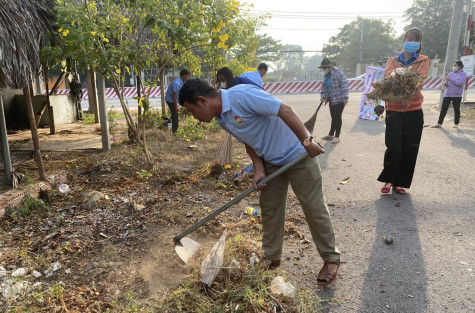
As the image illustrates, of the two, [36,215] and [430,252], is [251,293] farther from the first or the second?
[36,215]

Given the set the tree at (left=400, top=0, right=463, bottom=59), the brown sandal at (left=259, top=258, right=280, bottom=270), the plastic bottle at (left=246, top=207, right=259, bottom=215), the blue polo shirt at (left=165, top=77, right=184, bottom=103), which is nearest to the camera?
the brown sandal at (left=259, top=258, right=280, bottom=270)

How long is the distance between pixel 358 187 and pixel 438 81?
67.2 feet

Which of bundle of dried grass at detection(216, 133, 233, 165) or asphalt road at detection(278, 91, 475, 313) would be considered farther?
bundle of dried grass at detection(216, 133, 233, 165)

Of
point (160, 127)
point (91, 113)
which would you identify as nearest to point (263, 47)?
point (91, 113)

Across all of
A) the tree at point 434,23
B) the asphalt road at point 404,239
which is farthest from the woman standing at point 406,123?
the tree at point 434,23

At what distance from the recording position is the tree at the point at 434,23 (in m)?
42.4

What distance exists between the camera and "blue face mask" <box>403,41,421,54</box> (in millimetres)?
3988

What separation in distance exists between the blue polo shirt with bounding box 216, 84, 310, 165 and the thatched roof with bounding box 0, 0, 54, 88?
3.00 m

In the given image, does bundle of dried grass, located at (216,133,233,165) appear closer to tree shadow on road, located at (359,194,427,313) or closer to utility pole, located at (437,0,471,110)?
tree shadow on road, located at (359,194,427,313)

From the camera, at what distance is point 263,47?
161 ft

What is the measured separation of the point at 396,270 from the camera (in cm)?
275

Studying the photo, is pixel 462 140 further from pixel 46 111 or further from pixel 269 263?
pixel 46 111

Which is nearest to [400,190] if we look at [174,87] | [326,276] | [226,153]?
[326,276]

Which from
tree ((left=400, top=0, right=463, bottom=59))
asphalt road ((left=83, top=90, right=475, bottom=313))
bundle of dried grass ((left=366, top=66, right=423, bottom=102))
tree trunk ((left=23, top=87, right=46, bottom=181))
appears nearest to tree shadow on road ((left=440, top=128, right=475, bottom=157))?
asphalt road ((left=83, top=90, right=475, bottom=313))
